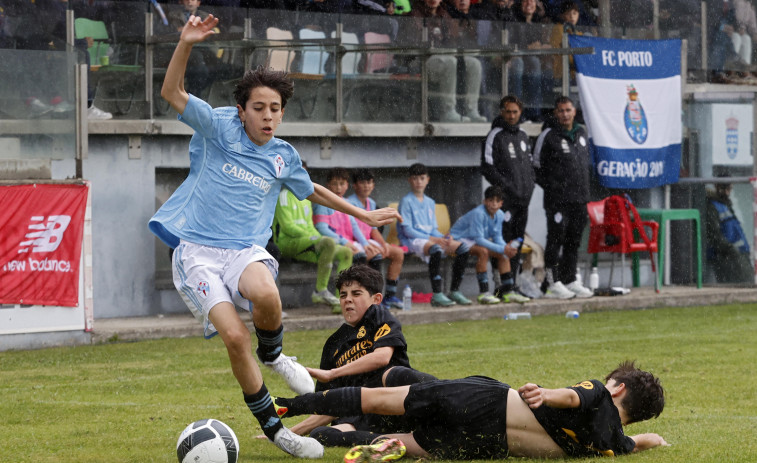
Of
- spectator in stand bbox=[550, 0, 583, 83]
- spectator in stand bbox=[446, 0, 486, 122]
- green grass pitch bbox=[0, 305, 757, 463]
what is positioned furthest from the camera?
spectator in stand bbox=[550, 0, 583, 83]

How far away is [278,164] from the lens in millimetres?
7207

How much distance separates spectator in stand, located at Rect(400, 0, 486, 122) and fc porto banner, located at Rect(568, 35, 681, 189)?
5.28 ft

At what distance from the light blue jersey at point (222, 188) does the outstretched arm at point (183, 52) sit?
15cm

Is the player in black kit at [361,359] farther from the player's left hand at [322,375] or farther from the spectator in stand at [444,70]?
the spectator in stand at [444,70]

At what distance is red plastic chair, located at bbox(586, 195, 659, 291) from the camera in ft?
54.5

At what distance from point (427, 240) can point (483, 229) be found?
75 centimetres

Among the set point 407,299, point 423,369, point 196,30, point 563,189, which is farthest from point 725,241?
point 196,30

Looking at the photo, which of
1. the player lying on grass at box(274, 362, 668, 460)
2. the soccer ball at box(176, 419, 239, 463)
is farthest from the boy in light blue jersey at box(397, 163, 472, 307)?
the soccer ball at box(176, 419, 239, 463)

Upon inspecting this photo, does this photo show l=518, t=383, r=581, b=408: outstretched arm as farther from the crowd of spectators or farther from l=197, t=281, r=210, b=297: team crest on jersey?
the crowd of spectators

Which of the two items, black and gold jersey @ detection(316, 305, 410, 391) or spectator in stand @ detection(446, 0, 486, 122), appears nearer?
black and gold jersey @ detection(316, 305, 410, 391)

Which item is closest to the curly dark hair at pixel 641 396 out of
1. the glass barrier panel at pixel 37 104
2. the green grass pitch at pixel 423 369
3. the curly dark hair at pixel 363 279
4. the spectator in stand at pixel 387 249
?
the green grass pitch at pixel 423 369

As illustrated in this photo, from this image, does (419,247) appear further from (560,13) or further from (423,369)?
(423,369)

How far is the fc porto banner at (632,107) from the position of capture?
17344mm

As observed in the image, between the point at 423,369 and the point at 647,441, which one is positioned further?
the point at 423,369
